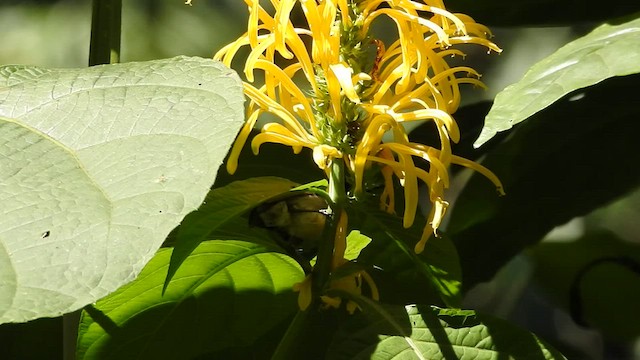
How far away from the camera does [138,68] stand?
1.54 feet

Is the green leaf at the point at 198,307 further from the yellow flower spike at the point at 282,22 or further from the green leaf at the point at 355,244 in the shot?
the yellow flower spike at the point at 282,22

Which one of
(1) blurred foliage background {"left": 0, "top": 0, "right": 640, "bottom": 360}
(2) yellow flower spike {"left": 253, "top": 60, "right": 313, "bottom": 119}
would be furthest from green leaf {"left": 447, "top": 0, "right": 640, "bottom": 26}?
(2) yellow flower spike {"left": 253, "top": 60, "right": 313, "bottom": 119}

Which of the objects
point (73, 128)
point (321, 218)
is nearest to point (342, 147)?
point (321, 218)

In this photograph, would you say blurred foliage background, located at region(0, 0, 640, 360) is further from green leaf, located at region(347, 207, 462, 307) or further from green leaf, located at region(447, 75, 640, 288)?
green leaf, located at region(347, 207, 462, 307)

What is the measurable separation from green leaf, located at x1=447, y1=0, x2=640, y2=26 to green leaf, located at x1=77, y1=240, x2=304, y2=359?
34 cm

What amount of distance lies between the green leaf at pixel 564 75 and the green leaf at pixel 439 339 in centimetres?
16

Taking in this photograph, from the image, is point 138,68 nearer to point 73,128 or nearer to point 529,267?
point 73,128

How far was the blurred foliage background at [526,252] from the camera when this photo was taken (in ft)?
2.81

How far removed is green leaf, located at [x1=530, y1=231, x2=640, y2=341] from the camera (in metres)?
0.85

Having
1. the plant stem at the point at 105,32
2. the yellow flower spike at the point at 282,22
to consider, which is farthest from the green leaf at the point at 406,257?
the plant stem at the point at 105,32

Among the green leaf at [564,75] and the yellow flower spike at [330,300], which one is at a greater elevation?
the green leaf at [564,75]

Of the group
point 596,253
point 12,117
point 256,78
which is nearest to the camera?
point 12,117

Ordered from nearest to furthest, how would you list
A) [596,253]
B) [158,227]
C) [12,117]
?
1. [158,227]
2. [12,117]
3. [596,253]

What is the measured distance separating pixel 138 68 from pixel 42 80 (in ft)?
0.20
